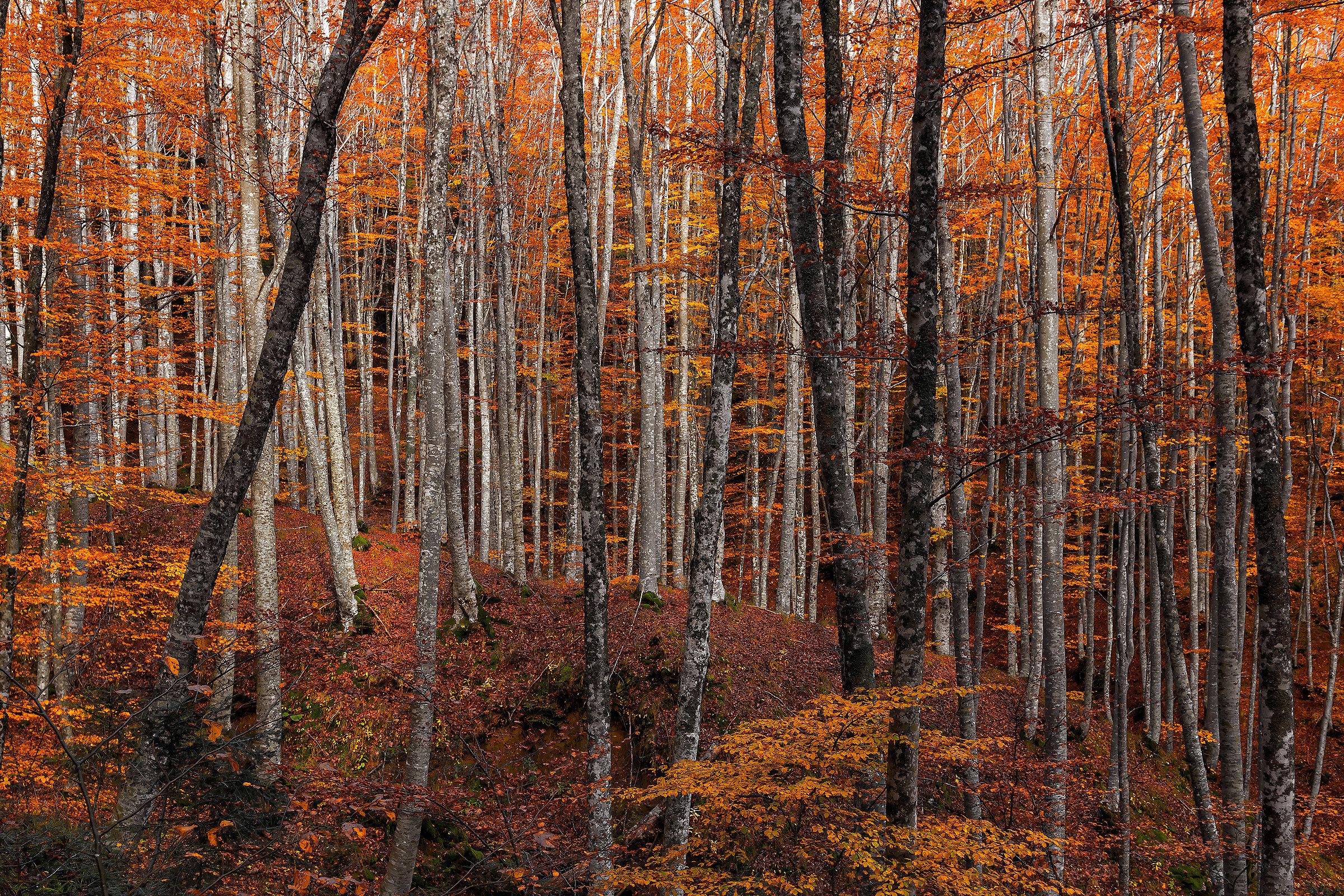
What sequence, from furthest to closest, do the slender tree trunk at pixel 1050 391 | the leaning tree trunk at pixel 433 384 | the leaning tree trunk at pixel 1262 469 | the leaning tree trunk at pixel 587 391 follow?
the slender tree trunk at pixel 1050 391 → the leaning tree trunk at pixel 433 384 → the leaning tree trunk at pixel 587 391 → the leaning tree trunk at pixel 1262 469

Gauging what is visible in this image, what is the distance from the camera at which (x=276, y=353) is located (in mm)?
5207

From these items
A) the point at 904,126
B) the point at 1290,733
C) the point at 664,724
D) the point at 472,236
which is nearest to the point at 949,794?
the point at 664,724

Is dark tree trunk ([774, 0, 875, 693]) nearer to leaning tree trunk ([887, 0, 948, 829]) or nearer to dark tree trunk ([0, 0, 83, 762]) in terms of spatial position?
leaning tree trunk ([887, 0, 948, 829])

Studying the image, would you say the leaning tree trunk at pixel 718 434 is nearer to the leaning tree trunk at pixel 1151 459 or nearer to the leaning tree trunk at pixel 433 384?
the leaning tree trunk at pixel 433 384

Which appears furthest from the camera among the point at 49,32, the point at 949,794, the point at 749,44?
the point at 949,794

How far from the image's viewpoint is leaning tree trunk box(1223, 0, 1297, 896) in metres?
4.47

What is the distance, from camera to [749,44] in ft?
25.3

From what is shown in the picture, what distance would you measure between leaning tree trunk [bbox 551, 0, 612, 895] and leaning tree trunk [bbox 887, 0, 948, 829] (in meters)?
2.88

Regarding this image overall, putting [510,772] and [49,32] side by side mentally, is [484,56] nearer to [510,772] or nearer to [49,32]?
[49,32]

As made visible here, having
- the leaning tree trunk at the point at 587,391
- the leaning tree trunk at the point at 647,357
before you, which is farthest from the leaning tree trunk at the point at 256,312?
the leaning tree trunk at the point at 647,357

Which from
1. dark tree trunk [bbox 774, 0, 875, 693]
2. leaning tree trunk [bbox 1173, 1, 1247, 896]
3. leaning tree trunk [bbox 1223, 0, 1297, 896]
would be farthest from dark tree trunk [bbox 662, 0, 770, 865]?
leaning tree trunk [bbox 1173, 1, 1247, 896]

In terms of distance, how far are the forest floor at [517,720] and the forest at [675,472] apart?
3.3 inches

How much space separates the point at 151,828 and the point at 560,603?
841 centimetres

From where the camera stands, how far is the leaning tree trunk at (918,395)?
15.8 feet
